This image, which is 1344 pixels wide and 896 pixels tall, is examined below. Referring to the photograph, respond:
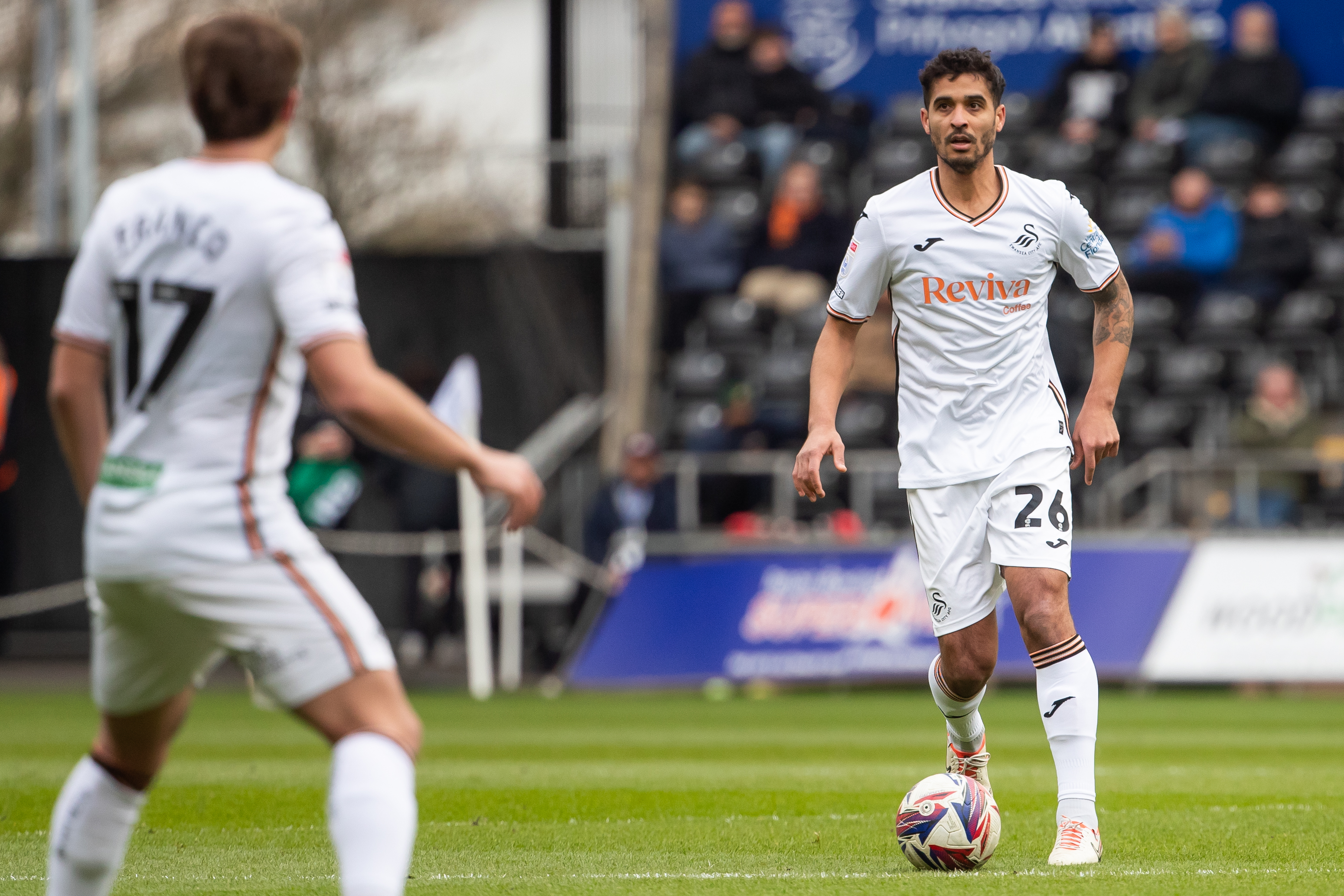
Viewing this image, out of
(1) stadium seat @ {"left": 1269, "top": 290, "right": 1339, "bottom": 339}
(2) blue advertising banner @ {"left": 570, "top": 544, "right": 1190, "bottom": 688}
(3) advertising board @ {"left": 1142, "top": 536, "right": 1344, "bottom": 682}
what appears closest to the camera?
(3) advertising board @ {"left": 1142, "top": 536, "right": 1344, "bottom": 682}

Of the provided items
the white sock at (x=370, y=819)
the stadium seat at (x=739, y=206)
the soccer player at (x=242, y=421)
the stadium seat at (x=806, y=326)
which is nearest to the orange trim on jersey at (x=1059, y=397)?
the soccer player at (x=242, y=421)

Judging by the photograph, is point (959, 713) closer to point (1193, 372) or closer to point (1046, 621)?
point (1046, 621)

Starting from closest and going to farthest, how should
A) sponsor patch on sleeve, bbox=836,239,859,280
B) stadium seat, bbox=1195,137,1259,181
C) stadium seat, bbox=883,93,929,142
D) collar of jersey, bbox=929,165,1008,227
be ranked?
collar of jersey, bbox=929,165,1008,227 → sponsor patch on sleeve, bbox=836,239,859,280 → stadium seat, bbox=1195,137,1259,181 → stadium seat, bbox=883,93,929,142

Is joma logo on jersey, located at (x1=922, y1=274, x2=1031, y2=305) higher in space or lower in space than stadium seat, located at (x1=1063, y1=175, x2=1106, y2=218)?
higher

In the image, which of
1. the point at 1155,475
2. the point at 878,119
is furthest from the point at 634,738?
the point at 878,119

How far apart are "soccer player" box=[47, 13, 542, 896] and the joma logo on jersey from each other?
282 cm

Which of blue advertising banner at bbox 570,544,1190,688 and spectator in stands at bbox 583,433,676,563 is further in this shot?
spectator in stands at bbox 583,433,676,563

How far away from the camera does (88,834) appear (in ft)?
13.5

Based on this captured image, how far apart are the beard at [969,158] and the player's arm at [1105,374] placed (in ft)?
2.12

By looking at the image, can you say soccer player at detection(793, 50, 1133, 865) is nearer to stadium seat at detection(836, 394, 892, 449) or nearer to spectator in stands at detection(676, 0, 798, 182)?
stadium seat at detection(836, 394, 892, 449)

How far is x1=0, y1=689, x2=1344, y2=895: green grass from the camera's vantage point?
579cm

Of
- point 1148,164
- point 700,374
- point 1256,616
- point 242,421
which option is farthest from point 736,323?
point 242,421

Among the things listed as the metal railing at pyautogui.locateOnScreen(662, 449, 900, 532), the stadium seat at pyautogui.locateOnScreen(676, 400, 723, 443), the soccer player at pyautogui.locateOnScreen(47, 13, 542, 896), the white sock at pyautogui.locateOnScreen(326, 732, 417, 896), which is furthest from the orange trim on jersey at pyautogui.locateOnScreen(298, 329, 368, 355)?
the stadium seat at pyautogui.locateOnScreen(676, 400, 723, 443)

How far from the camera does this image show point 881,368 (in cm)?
1927
